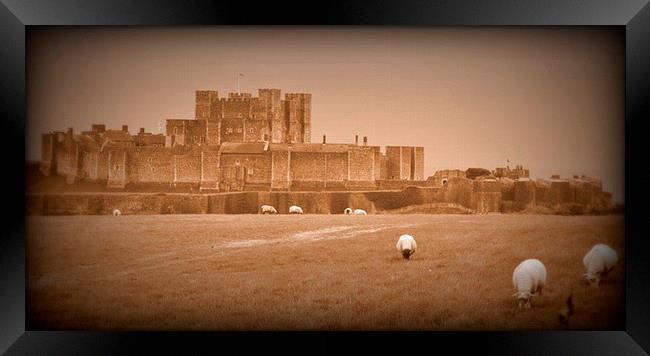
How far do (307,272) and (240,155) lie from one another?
1906mm

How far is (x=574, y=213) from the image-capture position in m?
8.80

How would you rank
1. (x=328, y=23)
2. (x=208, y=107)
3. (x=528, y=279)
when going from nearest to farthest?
(x=328, y=23), (x=528, y=279), (x=208, y=107)

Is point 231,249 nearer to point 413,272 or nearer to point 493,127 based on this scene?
point 413,272

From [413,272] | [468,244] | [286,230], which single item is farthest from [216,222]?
[468,244]

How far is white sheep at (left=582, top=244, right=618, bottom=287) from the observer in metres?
8.50

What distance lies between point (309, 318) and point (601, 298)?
158 inches

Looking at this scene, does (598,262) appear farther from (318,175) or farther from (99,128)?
(99,128)

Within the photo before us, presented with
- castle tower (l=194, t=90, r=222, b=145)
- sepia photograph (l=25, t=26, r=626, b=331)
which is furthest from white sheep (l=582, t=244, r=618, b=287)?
castle tower (l=194, t=90, r=222, b=145)

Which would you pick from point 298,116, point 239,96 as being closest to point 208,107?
point 239,96

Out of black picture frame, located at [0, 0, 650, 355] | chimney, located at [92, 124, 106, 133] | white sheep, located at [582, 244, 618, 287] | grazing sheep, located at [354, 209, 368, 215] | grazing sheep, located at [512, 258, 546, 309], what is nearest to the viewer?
black picture frame, located at [0, 0, 650, 355]

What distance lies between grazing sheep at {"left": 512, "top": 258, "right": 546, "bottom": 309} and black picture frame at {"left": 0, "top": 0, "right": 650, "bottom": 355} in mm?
491

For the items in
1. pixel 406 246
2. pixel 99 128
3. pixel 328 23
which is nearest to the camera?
pixel 328 23

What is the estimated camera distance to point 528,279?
834 cm

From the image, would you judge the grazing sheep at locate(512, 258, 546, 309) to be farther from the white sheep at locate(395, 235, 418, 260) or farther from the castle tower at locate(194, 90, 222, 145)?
the castle tower at locate(194, 90, 222, 145)
